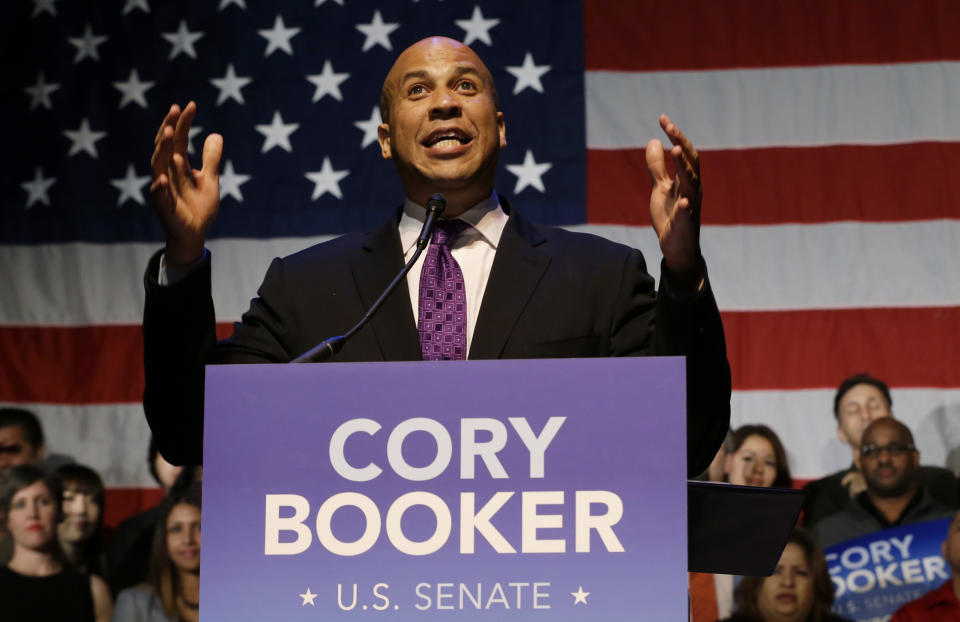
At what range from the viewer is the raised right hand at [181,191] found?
1584 mm

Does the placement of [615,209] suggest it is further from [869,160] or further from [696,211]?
[696,211]

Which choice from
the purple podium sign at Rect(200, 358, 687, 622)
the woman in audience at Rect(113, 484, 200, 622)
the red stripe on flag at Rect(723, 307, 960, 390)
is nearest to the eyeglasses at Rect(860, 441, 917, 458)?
the red stripe on flag at Rect(723, 307, 960, 390)

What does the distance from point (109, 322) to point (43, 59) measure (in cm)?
121

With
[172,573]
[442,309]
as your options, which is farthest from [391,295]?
[172,573]

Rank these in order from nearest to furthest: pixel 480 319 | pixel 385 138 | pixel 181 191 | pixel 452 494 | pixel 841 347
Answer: pixel 452 494 < pixel 181 191 < pixel 480 319 < pixel 385 138 < pixel 841 347

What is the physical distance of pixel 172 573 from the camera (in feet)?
14.6

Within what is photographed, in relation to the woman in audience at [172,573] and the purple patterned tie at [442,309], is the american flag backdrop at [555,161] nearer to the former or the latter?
the woman in audience at [172,573]

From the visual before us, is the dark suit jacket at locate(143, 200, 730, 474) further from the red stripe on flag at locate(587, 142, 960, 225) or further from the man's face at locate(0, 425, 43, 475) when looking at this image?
the man's face at locate(0, 425, 43, 475)

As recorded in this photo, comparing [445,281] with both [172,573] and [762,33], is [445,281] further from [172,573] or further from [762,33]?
[762,33]

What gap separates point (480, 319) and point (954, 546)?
2998 mm

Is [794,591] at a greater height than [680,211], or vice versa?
[680,211]

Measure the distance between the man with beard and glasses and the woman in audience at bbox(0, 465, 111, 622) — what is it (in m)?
2.82

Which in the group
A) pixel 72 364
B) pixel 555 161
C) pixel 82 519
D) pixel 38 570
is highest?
pixel 555 161

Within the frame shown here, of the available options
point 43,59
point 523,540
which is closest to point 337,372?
point 523,540
